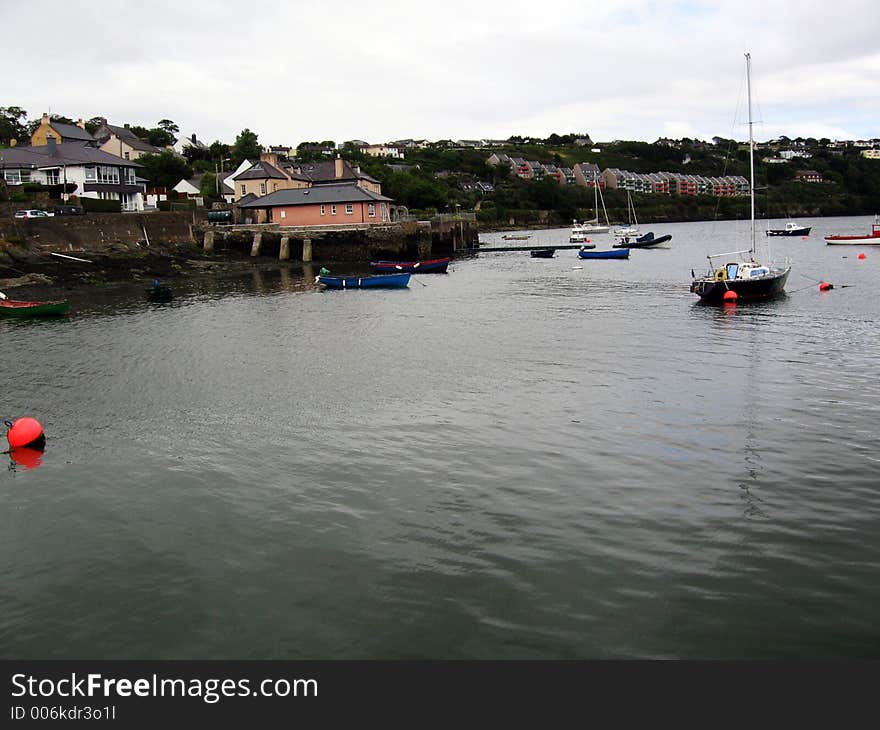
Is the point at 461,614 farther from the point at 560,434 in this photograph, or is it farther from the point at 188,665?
the point at 560,434

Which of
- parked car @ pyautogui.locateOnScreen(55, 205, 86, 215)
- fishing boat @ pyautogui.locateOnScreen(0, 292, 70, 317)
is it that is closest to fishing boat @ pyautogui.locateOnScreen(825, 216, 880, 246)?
parked car @ pyautogui.locateOnScreen(55, 205, 86, 215)

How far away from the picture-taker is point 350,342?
3456cm

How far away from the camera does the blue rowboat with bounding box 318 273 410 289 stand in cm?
5684

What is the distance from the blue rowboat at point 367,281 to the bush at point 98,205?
1202 inches

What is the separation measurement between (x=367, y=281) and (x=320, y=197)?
30.2 metres

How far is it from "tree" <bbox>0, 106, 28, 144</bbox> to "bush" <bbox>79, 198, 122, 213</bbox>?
71921 millimetres

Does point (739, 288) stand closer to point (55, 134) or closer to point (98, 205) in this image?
point (98, 205)

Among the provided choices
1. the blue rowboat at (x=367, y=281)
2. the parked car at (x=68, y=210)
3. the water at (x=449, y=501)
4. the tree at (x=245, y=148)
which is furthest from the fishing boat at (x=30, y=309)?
the tree at (x=245, y=148)

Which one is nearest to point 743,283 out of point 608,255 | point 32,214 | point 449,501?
point 449,501

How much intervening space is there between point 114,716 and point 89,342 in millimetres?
28582

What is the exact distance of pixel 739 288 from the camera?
1753 inches

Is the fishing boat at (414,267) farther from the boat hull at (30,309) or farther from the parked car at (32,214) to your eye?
the boat hull at (30,309)

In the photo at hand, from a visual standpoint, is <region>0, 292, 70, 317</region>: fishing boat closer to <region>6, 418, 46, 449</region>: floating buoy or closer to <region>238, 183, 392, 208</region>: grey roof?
<region>6, 418, 46, 449</region>: floating buoy

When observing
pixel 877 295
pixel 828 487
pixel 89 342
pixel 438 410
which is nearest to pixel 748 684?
pixel 828 487
